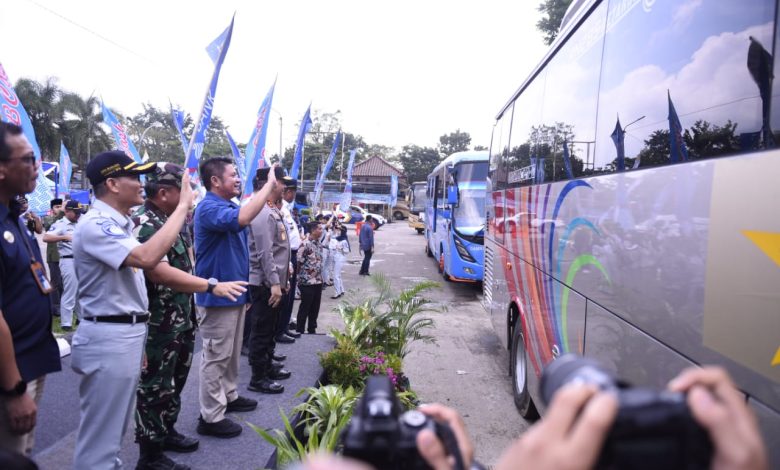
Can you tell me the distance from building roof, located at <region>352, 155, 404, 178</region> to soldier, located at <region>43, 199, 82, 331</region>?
169 feet

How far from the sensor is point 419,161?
201ft

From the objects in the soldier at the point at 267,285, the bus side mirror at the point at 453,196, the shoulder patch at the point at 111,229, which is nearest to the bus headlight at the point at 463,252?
the bus side mirror at the point at 453,196

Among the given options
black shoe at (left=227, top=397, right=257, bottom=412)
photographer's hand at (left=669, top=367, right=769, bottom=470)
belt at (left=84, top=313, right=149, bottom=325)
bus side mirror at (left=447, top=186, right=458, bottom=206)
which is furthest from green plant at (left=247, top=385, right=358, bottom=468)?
bus side mirror at (left=447, top=186, right=458, bottom=206)

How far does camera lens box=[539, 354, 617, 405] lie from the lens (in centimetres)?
65

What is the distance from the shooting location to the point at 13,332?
6.42ft

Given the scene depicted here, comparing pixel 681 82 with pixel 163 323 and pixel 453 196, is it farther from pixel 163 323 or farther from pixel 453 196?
pixel 453 196

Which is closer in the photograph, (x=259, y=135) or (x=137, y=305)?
(x=137, y=305)

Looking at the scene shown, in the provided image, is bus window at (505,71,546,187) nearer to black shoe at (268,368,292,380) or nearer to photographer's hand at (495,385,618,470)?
black shoe at (268,368,292,380)

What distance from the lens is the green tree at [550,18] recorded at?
18578mm

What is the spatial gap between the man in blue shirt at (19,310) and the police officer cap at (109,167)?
0.33m

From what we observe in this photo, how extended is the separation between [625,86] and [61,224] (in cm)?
699

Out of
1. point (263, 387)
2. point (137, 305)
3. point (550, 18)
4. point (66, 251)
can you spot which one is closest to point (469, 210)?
point (263, 387)

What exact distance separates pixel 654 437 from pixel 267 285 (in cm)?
390

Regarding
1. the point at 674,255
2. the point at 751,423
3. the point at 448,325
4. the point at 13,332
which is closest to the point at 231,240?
the point at 13,332
